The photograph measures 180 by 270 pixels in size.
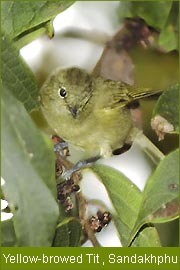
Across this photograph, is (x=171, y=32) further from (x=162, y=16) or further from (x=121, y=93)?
(x=121, y=93)

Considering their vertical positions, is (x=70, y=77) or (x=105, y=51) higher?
(x=70, y=77)

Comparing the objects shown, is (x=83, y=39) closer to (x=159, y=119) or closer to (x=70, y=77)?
(x=70, y=77)

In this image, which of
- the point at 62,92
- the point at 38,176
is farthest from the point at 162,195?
the point at 62,92

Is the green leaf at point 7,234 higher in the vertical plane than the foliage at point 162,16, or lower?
higher

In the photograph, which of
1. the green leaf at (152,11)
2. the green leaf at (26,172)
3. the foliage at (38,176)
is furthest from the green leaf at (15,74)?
the green leaf at (152,11)

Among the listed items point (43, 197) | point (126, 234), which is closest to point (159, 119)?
point (126, 234)

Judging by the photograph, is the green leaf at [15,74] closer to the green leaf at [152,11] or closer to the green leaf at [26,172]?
the green leaf at [26,172]

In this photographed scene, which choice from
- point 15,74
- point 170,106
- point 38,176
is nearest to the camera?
point 38,176
